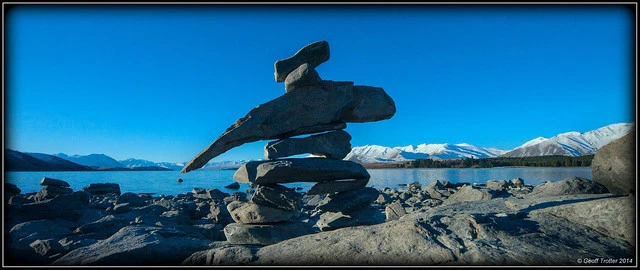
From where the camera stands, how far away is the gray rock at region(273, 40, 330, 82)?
35.8 ft

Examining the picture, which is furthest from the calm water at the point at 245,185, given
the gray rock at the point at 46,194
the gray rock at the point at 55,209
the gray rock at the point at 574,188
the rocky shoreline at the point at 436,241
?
the gray rock at the point at 574,188

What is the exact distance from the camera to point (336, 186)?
1105cm

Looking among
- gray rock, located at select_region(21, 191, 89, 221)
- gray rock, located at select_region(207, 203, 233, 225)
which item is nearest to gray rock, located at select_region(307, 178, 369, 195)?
gray rock, located at select_region(207, 203, 233, 225)

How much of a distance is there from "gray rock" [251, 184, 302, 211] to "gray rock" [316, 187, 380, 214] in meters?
1.33

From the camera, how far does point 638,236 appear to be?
251 inches

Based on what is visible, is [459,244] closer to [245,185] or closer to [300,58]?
[300,58]

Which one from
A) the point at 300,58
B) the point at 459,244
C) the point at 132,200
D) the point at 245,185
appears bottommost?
the point at 245,185

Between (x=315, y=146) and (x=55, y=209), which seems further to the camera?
(x=55, y=209)

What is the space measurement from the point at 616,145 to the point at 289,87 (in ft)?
30.3

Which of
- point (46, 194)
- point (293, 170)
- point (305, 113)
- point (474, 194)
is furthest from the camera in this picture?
point (46, 194)

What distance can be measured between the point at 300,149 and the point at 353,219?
303 centimetres

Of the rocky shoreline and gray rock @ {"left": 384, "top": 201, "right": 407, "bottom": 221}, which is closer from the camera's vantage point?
the rocky shoreline

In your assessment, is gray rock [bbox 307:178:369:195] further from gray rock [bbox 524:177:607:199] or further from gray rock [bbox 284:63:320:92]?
gray rock [bbox 524:177:607:199]

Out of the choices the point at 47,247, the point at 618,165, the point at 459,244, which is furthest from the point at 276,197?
the point at 618,165
